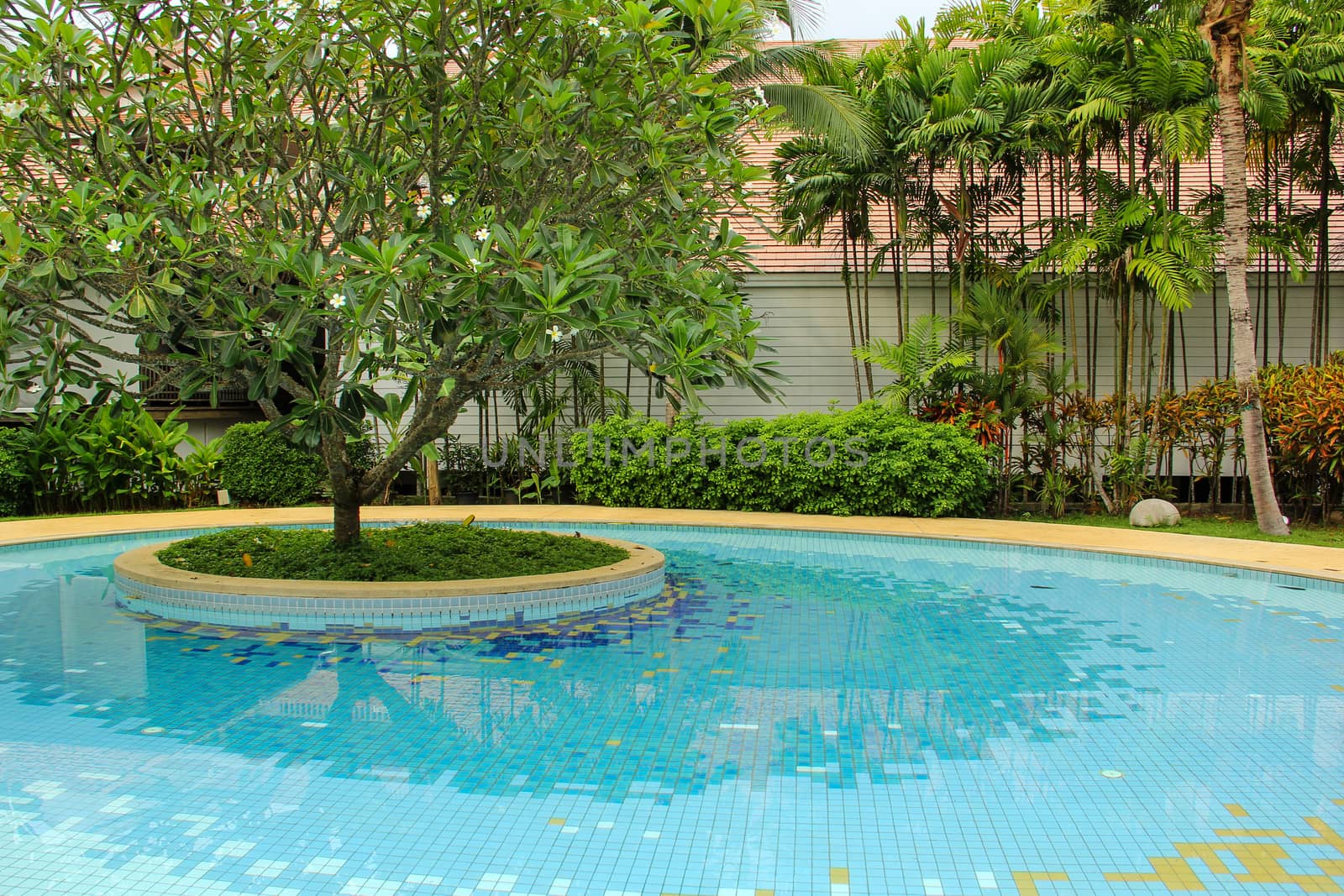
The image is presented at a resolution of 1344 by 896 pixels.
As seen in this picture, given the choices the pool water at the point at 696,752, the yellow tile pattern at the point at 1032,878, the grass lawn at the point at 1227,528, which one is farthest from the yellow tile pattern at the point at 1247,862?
the grass lawn at the point at 1227,528

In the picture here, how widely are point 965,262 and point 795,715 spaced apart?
10.2 m

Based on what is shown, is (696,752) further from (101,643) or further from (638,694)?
(101,643)

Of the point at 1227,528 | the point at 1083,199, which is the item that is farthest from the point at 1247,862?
the point at 1083,199

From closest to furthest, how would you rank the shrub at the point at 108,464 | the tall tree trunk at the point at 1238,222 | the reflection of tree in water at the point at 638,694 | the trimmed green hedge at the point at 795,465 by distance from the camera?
the reflection of tree in water at the point at 638,694 → the tall tree trunk at the point at 1238,222 → the trimmed green hedge at the point at 795,465 → the shrub at the point at 108,464

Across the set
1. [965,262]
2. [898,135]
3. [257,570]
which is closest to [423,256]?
[257,570]

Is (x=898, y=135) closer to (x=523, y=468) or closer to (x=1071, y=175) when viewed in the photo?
(x=1071, y=175)

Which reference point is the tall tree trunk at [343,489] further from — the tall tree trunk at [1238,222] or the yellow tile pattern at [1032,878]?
the tall tree trunk at [1238,222]

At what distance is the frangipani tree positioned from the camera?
5.38 metres

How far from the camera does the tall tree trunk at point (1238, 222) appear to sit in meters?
10.4

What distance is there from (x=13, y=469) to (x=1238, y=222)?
1428 centimetres

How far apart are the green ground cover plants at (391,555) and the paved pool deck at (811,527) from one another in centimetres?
267

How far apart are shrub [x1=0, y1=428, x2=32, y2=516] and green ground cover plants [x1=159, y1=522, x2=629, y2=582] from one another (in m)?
5.09

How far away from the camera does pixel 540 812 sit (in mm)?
3973

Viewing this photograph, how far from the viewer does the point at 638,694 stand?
18.1 ft
